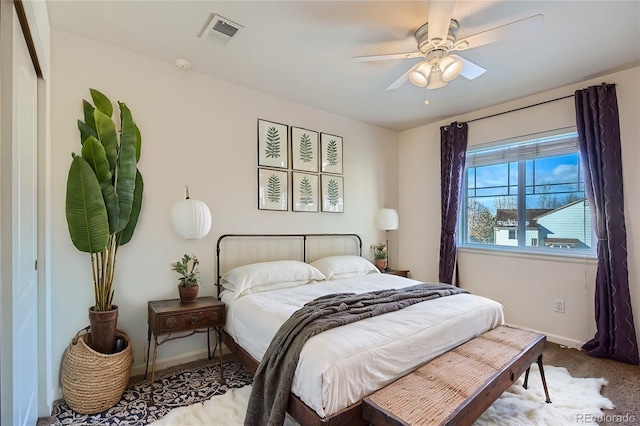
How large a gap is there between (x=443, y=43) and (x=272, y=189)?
6.98 ft

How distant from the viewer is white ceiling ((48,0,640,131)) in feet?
6.79

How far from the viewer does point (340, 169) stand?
412cm

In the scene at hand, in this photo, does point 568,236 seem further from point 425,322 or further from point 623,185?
point 425,322

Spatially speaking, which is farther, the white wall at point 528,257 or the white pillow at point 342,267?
the white pillow at point 342,267

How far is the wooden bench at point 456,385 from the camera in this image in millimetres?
1407

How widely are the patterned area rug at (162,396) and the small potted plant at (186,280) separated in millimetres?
615

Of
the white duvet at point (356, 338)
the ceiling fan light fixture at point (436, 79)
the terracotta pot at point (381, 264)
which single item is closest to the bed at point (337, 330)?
the white duvet at point (356, 338)

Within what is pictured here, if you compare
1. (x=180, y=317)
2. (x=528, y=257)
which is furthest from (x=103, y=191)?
(x=528, y=257)

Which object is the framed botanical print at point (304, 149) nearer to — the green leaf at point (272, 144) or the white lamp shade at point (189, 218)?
the green leaf at point (272, 144)

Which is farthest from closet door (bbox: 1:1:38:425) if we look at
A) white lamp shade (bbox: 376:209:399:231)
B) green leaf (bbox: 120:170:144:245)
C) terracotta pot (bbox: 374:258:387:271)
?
white lamp shade (bbox: 376:209:399:231)

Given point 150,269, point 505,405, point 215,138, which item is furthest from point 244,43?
point 505,405

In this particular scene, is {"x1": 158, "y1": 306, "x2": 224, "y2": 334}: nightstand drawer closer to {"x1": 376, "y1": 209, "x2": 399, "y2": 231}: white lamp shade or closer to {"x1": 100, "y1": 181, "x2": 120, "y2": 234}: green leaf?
{"x1": 100, "y1": 181, "x2": 120, "y2": 234}: green leaf

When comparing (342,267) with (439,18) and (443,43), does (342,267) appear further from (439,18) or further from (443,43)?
(439,18)

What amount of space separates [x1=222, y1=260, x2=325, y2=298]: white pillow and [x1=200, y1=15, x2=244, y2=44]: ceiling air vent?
1.93 metres
